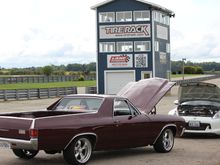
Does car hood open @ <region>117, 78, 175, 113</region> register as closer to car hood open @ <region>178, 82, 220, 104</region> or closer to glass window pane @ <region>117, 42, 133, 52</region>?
car hood open @ <region>178, 82, 220, 104</region>

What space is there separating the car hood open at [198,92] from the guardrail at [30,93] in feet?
88.6

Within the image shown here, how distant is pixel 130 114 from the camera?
1164 cm

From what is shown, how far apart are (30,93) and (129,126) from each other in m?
33.9

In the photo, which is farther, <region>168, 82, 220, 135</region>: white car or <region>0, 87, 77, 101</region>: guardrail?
<region>0, 87, 77, 101</region>: guardrail

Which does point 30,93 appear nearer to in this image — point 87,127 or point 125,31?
point 125,31

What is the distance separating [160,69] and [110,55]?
554 cm

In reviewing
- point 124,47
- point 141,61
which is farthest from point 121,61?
point 141,61

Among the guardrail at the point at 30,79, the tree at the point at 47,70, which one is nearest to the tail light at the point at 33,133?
the guardrail at the point at 30,79

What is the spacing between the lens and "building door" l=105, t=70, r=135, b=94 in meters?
51.2

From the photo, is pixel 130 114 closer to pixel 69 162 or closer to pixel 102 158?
pixel 102 158

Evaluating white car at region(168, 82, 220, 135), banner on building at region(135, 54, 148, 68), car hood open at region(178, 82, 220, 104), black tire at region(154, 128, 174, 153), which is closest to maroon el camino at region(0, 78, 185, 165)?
black tire at region(154, 128, 174, 153)

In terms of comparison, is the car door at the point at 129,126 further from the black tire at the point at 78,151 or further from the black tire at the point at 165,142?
the black tire at the point at 78,151

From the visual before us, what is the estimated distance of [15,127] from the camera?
9.76 meters

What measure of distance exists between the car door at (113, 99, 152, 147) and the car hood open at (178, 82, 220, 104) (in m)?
4.98
